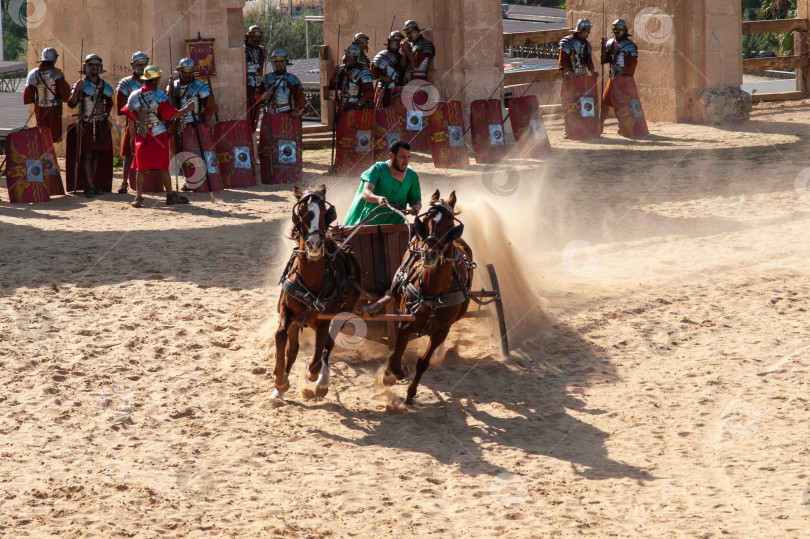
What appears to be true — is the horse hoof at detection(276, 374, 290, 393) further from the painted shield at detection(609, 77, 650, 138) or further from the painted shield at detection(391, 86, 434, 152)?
the painted shield at detection(609, 77, 650, 138)

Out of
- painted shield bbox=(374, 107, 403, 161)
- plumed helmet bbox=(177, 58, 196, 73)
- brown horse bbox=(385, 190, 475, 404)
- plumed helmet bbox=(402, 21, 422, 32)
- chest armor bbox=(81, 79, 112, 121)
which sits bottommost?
brown horse bbox=(385, 190, 475, 404)

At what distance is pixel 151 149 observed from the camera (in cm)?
1342

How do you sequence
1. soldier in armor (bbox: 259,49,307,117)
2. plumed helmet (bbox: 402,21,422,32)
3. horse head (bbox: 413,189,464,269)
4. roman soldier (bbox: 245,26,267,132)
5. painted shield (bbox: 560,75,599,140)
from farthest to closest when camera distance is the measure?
painted shield (bbox: 560,75,599,140) → plumed helmet (bbox: 402,21,422,32) → roman soldier (bbox: 245,26,267,132) → soldier in armor (bbox: 259,49,307,117) → horse head (bbox: 413,189,464,269)

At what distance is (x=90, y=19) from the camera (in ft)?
55.3

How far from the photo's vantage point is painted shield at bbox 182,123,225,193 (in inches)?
574

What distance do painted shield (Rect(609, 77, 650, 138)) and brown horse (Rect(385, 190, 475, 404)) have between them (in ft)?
39.4

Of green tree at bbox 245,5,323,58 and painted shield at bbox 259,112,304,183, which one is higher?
green tree at bbox 245,5,323,58

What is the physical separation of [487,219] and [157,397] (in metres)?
3.43

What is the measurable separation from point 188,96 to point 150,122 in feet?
4.45

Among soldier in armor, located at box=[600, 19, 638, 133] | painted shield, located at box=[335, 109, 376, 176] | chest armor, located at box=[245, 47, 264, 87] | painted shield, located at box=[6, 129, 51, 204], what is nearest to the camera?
painted shield, located at box=[6, 129, 51, 204]

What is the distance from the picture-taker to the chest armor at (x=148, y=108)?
13.2 metres

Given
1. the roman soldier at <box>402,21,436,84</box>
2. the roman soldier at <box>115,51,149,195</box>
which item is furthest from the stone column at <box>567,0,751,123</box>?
the roman soldier at <box>115,51,149,195</box>

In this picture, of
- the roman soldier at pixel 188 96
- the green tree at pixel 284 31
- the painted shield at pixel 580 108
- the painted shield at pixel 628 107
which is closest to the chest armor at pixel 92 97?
the roman soldier at pixel 188 96

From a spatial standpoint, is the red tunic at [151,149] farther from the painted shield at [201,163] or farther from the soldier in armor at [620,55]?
the soldier in armor at [620,55]
